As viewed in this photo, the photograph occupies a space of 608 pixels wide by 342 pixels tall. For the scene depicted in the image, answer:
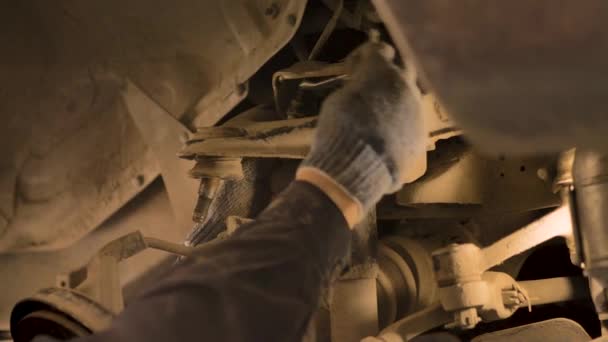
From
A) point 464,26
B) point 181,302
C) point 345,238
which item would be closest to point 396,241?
point 345,238

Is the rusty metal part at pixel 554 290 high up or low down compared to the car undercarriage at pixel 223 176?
down

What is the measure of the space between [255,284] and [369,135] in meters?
0.22

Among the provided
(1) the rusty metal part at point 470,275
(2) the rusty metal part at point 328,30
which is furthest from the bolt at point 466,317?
(2) the rusty metal part at point 328,30

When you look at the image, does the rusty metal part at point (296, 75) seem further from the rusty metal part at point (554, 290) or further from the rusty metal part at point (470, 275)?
the rusty metal part at point (554, 290)

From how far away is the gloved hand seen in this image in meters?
0.88

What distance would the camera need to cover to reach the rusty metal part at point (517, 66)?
59 cm

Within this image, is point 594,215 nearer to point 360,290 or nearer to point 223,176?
point 360,290

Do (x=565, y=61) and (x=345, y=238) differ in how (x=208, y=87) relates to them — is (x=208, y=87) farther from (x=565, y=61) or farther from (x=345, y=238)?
(x=565, y=61)

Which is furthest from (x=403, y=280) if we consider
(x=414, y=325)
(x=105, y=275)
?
(x=105, y=275)

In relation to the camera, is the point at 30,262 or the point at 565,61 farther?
the point at 30,262

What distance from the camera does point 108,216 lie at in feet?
6.38

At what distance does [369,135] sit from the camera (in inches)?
34.6

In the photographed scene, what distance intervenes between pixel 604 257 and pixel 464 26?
97 cm

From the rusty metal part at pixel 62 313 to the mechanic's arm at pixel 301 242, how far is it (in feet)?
0.91
